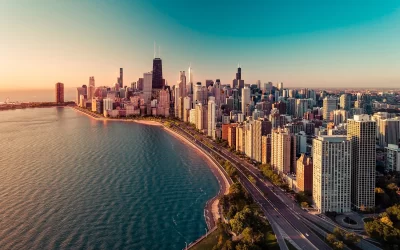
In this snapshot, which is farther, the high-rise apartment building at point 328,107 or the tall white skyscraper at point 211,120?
the high-rise apartment building at point 328,107

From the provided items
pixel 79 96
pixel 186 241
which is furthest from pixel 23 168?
pixel 79 96

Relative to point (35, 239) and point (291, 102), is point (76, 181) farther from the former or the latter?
point (291, 102)

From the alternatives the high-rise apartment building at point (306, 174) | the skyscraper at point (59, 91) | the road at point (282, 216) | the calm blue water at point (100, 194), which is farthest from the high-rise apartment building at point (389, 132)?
the skyscraper at point (59, 91)

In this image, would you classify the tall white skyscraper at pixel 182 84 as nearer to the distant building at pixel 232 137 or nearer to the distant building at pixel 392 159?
the distant building at pixel 232 137

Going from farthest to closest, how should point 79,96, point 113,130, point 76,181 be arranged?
point 79,96 → point 113,130 → point 76,181

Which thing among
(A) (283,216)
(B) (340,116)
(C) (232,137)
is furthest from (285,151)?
(B) (340,116)
